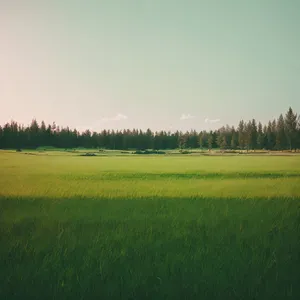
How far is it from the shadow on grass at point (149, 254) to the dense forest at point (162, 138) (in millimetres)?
12044

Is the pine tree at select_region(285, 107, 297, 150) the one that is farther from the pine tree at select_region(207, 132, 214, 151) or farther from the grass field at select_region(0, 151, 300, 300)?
the pine tree at select_region(207, 132, 214, 151)

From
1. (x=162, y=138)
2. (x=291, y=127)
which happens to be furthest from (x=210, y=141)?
(x=291, y=127)

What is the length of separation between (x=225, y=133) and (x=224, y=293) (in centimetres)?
4379

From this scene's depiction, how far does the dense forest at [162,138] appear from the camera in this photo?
2022cm

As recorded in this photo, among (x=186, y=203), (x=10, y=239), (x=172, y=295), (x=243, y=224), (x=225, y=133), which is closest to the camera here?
(x=172, y=295)

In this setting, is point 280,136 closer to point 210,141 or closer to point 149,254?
point 149,254

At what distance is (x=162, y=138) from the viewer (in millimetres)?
96812

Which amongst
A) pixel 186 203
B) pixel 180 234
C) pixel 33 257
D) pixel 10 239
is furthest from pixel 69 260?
pixel 186 203

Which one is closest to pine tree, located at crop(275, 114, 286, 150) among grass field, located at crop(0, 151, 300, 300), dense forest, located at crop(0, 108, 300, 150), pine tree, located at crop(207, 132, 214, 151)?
dense forest, located at crop(0, 108, 300, 150)

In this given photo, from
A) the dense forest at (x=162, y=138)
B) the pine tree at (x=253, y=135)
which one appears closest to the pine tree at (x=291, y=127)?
the dense forest at (x=162, y=138)

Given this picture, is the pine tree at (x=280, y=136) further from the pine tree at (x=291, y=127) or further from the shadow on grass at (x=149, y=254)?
the shadow on grass at (x=149, y=254)

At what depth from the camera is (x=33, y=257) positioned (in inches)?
188

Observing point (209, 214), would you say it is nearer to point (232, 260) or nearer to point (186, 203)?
point (186, 203)

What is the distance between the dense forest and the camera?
20220mm
